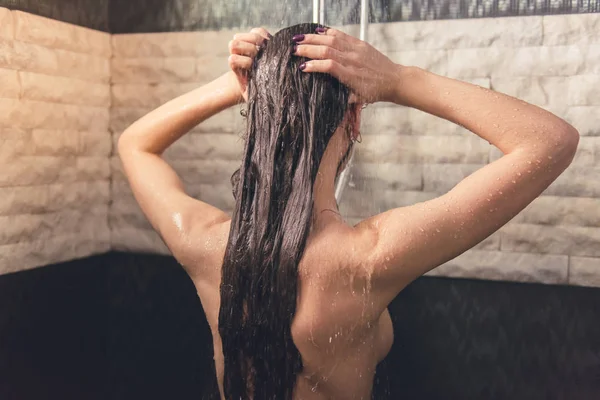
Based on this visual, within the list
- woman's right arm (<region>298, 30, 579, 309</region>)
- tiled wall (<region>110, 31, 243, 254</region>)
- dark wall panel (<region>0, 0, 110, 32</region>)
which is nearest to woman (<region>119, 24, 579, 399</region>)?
woman's right arm (<region>298, 30, 579, 309</region>)

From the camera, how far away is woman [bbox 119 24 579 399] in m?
0.96

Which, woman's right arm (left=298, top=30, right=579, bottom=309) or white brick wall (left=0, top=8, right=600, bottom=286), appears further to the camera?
white brick wall (left=0, top=8, right=600, bottom=286)

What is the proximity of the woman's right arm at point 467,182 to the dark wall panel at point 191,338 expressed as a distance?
0.73 m

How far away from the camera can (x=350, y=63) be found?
3.30 feet

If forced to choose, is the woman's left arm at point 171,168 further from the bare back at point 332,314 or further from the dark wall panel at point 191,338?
the dark wall panel at point 191,338

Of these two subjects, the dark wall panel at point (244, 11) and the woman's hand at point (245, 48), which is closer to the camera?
the woman's hand at point (245, 48)

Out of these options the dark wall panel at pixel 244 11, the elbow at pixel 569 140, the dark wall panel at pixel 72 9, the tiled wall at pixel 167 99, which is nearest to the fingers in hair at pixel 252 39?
the elbow at pixel 569 140

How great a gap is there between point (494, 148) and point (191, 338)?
1.15 metres

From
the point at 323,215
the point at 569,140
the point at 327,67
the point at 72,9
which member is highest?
the point at 72,9

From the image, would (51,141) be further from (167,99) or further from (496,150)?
(496,150)

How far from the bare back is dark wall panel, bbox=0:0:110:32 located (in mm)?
1102

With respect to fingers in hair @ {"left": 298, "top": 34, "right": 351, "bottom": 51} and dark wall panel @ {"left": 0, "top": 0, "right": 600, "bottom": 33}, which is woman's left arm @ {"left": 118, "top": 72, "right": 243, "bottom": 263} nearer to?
fingers in hair @ {"left": 298, "top": 34, "right": 351, "bottom": 51}

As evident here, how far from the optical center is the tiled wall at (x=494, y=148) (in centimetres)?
152

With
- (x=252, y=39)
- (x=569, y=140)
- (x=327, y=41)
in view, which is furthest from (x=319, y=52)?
(x=569, y=140)
